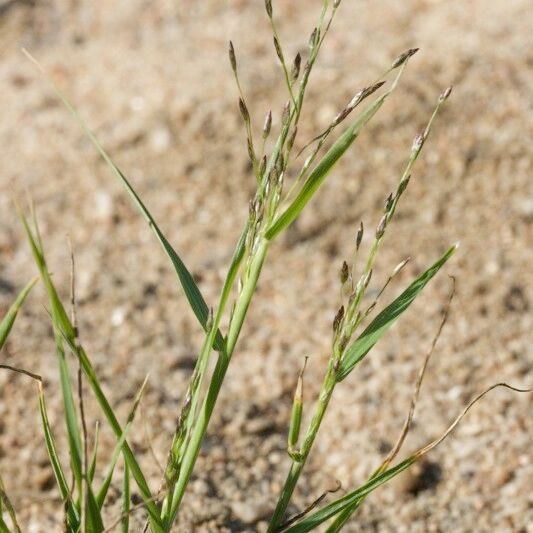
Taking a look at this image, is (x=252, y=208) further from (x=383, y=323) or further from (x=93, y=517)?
(x=93, y=517)

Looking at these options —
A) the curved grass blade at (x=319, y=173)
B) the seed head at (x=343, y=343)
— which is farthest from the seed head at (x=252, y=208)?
the seed head at (x=343, y=343)

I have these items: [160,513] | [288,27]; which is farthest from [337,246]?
[160,513]

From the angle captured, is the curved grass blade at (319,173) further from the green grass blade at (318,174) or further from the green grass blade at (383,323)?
the green grass blade at (383,323)

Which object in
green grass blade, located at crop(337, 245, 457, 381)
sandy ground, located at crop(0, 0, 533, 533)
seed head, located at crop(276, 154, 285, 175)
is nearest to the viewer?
seed head, located at crop(276, 154, 285, 175)

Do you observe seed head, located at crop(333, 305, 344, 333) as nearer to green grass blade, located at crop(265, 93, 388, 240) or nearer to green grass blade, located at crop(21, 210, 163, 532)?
green grass blade, located at crop(265, 93, 388, 240)

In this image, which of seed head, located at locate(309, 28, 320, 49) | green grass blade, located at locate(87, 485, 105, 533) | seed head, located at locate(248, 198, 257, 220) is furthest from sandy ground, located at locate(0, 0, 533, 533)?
seed head, located at locate(309, 28, 320, 49)

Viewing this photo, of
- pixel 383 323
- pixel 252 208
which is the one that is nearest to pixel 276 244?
pixel 383 323
